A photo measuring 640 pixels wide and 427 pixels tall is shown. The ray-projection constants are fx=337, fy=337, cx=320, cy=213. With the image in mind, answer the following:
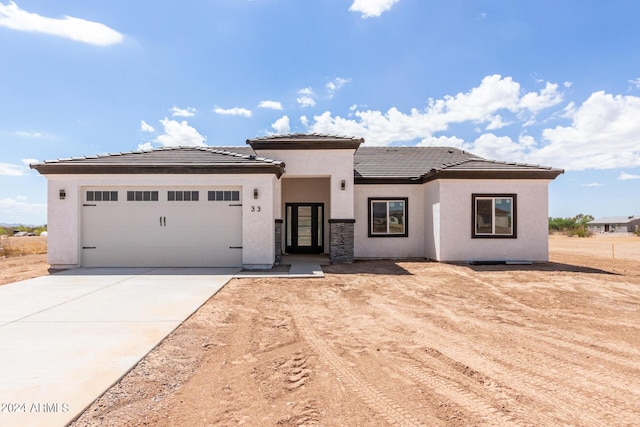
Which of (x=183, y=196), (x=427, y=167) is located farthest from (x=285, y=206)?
(x=427, y=167)

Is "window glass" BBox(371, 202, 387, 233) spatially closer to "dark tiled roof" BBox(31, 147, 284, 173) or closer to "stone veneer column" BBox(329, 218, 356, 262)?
"stone veneer column" BBox(329, 218, 356, 262)

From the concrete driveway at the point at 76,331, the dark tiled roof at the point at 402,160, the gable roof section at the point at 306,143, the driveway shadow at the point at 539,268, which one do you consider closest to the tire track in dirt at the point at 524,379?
the concrete driveway at the point at 76,331

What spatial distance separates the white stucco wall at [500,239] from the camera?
13172mm

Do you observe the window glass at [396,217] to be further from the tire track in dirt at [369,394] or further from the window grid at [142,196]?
the tire track in dirt at [369,394]

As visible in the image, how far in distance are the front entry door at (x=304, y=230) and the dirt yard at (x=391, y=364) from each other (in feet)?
27.0

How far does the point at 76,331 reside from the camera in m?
5.32

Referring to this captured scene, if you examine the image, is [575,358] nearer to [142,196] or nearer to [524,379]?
[524,379]

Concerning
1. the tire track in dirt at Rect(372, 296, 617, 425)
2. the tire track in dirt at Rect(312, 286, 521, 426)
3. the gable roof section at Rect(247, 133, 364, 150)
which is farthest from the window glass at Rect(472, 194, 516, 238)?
the tire track in dirt at Rect(312, 286, 521, 426)

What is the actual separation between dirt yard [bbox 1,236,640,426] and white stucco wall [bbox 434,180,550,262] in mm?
4948

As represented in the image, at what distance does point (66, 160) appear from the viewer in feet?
38.7

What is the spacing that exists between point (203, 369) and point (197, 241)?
26.5 feet

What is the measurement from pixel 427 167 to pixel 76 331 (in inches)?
574

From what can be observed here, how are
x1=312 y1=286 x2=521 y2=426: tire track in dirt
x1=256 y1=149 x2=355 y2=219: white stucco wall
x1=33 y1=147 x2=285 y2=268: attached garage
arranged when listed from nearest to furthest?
x1=312 y1=286 x2=521 y2=426: tire track in dirt < x1=33 y1=147 x2=285 y2=268: attached garage < x1=256 y1=149 x2=355 y2=219: white stucco wall

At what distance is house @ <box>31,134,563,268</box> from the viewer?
1152 centimetres
